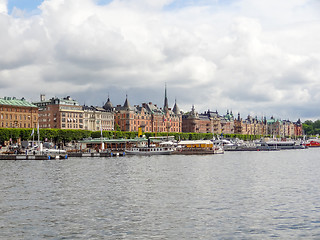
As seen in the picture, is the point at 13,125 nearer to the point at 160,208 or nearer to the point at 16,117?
the point at 16,117

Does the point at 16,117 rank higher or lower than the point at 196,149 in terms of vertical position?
higher

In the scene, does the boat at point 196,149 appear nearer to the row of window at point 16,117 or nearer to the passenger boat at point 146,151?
the passenger boat at point 146,151

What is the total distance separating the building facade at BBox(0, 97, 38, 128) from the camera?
540ft

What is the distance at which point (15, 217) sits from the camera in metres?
30.8

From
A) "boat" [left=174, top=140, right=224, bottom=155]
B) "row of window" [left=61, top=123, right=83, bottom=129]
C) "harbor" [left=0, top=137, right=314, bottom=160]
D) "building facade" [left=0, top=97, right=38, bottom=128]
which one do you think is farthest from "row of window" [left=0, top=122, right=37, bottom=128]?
"boat" [left=174, top=140, right=224, bottom=155]

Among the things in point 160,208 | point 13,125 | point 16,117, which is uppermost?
point 16,117

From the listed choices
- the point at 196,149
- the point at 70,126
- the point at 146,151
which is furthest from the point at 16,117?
the point at 196,149

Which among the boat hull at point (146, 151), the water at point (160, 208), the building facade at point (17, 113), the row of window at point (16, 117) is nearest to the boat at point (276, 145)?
the boat hull at point (146, 151)

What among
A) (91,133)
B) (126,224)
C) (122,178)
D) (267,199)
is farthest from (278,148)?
(126,224)

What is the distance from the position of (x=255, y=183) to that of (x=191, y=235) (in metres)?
A: 25.0

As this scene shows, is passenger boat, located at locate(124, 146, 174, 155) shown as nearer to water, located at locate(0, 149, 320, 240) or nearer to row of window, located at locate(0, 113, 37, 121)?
row of window, located at locate(0, 113, 37, 121)

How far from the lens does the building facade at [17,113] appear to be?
6476 inches

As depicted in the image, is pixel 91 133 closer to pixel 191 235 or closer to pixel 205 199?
pixel 205 199

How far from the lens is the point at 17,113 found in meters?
170
